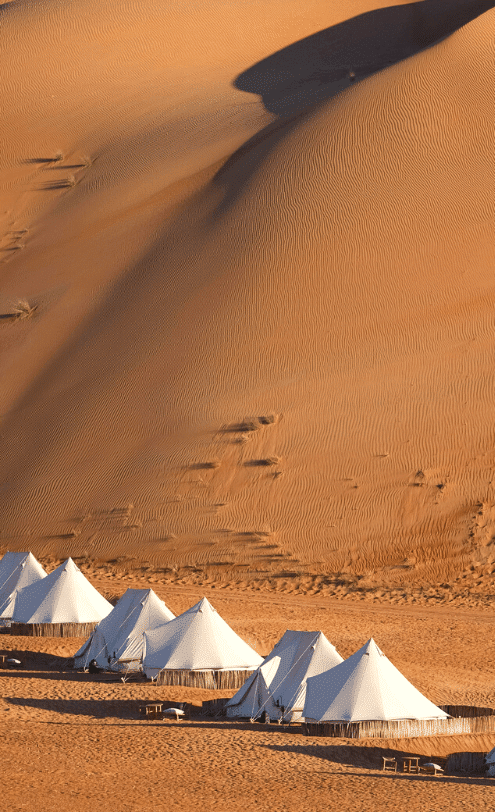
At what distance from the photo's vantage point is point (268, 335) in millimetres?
31531

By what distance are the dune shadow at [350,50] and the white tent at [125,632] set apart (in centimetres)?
2678

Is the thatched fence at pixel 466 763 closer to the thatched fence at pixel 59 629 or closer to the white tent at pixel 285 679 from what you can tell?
the white tent at pixel 285 679

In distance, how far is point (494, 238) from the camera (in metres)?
32.2

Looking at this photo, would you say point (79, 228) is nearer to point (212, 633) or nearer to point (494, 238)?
point (494, 238)

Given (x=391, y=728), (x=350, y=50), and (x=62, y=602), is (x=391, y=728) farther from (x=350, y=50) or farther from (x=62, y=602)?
(x=350, y=50)

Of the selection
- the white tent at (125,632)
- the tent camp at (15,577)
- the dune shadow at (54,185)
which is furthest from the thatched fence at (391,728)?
the dune shadow at (54,185)

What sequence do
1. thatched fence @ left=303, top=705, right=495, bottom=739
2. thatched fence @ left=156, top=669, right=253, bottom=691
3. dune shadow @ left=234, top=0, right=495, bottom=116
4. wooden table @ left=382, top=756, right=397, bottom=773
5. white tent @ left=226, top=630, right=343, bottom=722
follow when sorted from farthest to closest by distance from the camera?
dune shadow @ left=234, top=0, right=495, bottom=116 < thatched fence @ left=156, top=669, right=253, bottom=691 < white tent @ left=226, top=630, right=343, bottom=722 < thatched fence @ left=303, top=705, right=495, bottom=739 < wooden table @ left=382, top=756, right=397, bottom=773

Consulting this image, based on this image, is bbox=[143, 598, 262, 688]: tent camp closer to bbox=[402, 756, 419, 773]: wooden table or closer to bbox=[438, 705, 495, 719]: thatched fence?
bbox=[438, 705, 495, 719]: thatched fence

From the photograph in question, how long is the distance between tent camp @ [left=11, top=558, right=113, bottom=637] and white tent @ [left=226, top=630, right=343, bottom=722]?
596cm

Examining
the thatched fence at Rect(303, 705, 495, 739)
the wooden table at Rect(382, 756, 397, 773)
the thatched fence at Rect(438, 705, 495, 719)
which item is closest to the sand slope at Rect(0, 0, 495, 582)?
the thatched fence at Rect(438, 705, 495, 719)

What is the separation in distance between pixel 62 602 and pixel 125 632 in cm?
270

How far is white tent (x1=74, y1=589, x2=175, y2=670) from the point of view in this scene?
19.5 metres

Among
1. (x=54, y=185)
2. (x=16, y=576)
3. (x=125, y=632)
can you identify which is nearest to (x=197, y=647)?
(x=125, y=632)

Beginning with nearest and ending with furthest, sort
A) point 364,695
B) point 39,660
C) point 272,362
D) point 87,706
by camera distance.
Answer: point 364,695 → point 87,706 → point 39,660 → point 272,362
